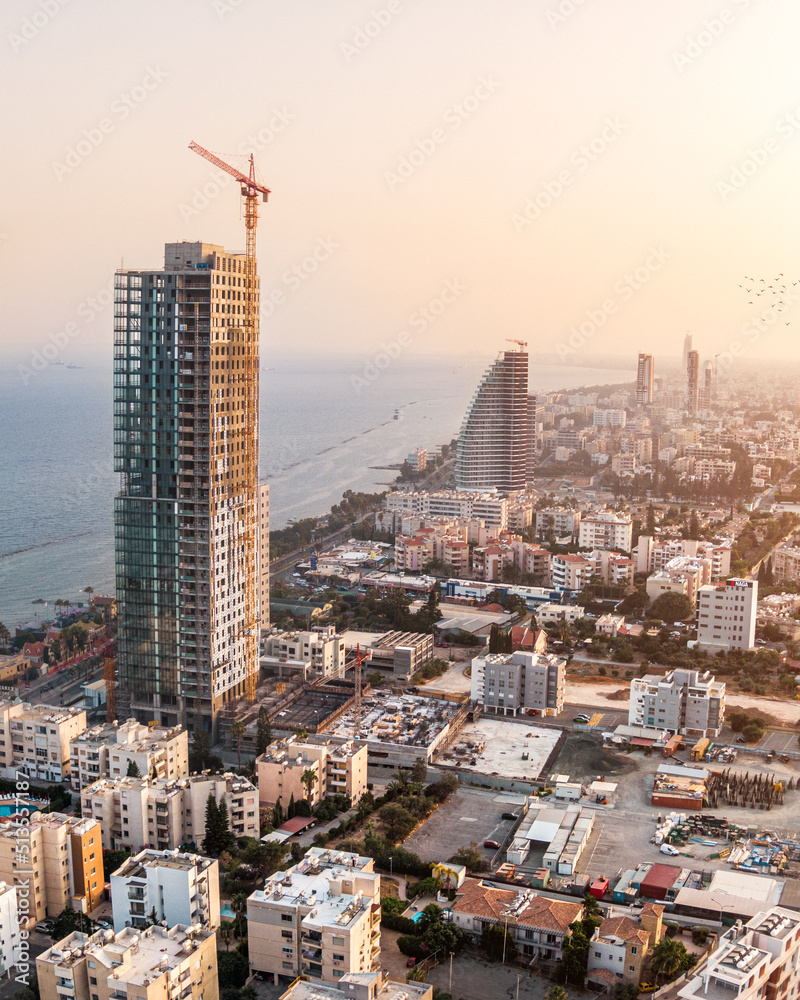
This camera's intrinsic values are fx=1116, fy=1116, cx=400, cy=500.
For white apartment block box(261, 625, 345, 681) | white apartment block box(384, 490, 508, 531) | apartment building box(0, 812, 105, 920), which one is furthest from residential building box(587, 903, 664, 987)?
white apartment block box(384, 490, 508, 531)

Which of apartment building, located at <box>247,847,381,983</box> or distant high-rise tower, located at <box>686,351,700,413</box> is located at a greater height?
distant high-rise tower, located at <box>686,351,700,413</box>

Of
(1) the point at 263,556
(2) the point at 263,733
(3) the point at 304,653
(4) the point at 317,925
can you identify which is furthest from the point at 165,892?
(1) the point at 263,556

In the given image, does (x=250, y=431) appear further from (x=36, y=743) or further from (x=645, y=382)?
(x=645, y=382)

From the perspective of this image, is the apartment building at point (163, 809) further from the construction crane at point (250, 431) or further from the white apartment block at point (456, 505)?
the white apartment block at point (456, 505)

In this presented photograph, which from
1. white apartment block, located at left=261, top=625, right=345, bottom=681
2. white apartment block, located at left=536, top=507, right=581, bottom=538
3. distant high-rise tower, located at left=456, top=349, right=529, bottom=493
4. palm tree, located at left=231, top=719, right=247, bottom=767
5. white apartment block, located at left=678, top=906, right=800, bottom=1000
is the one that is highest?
distant high-rise tower, located at left=456, top=349, right=529, bottom=493

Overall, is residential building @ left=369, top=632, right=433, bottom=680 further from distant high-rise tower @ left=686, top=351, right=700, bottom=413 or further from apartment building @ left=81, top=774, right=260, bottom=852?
distant high-rise tower @ left=686, top=351, right=700, bottom=413

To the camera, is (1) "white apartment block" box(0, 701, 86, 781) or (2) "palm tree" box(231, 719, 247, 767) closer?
(1) "white apartment block" box(0, 701, 86, 781)

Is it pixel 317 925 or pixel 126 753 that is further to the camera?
pixel 126 753
